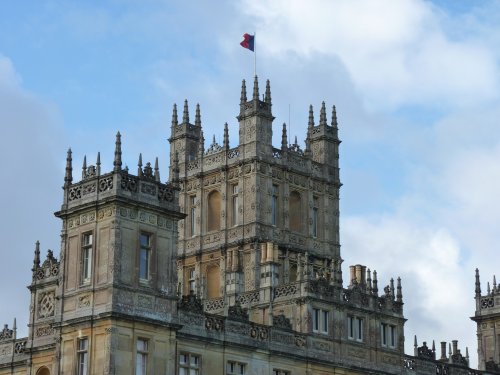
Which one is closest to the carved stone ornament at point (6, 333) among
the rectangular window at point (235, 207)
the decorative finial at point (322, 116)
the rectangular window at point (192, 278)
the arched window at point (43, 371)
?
the arched window at point (43, 371)

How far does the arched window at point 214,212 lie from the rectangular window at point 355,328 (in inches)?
667

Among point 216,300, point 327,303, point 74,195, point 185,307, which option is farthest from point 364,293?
point 74,195

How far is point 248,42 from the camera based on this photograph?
301 feet

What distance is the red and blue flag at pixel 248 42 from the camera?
91.4 meters

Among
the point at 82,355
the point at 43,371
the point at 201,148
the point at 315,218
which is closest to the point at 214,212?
the point at 201,148

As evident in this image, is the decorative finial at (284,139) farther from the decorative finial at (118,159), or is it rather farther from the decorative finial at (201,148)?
the decorative finial at (118,159)

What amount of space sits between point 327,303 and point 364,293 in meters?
3.50

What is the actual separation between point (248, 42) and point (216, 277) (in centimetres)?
1687

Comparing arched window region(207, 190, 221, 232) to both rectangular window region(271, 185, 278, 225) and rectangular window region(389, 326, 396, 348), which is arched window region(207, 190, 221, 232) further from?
rectangular window region(389, 326, 396, 348)

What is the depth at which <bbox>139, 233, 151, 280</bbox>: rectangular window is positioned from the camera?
205 ft

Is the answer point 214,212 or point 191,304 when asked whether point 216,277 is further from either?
point 191,304

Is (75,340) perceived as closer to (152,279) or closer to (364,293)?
(152,279)

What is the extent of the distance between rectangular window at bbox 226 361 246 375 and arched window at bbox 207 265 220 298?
20.6 metres

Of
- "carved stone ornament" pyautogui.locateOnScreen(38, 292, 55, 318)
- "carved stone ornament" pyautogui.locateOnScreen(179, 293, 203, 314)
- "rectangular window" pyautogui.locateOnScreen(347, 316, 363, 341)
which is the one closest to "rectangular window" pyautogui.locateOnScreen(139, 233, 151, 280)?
"carved stone ornament" pyautogui.locateOnScreen(179, 293, 203, 314)
